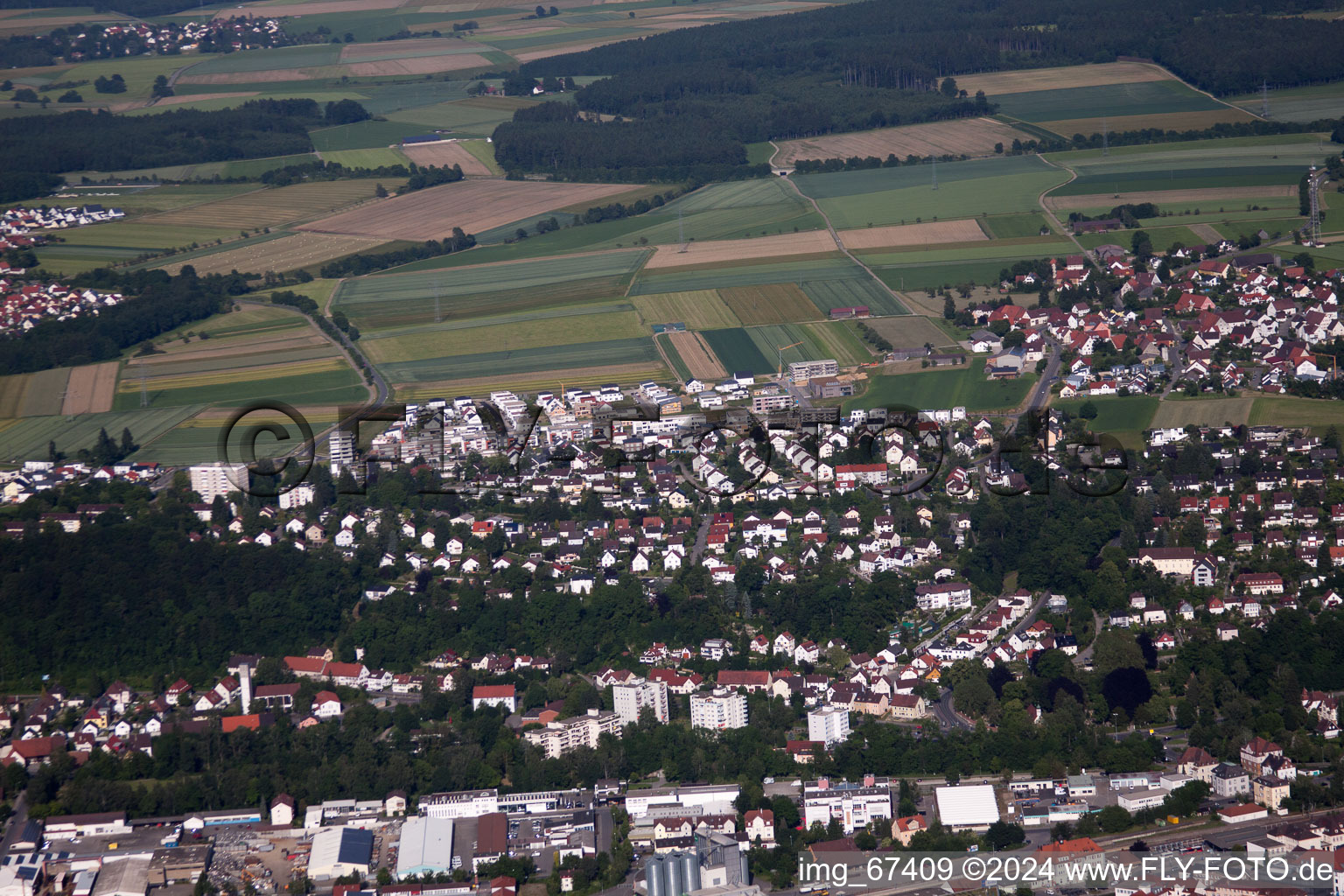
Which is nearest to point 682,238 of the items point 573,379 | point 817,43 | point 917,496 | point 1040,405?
point 573,379

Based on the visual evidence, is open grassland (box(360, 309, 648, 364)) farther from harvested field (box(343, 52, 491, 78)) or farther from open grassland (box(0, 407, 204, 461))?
harvested field (box(343, 52, 491, 78))

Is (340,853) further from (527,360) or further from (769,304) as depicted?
(769,304)

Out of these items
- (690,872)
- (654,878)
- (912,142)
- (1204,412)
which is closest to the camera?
(654,878)

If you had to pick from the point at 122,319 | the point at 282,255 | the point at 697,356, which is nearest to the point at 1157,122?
the point at 697,356

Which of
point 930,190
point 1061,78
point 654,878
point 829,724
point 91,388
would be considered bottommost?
point 654,878

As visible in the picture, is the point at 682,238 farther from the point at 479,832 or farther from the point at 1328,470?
the point at 479,832

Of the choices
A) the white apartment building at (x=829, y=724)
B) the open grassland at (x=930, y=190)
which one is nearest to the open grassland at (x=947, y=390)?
the white apartment building at (x=829, y=724)

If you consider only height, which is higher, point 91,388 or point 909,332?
point 909,332
